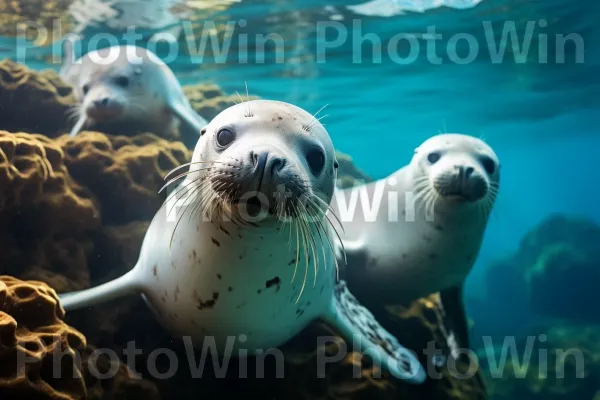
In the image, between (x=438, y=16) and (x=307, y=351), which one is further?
(x=438, y=16)

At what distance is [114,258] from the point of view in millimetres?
3635

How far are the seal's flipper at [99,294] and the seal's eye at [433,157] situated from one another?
262 centimetres

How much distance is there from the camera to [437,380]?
13.1 feet

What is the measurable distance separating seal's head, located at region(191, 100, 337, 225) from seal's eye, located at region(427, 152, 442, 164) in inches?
76.0

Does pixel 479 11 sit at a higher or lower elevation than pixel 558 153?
higher

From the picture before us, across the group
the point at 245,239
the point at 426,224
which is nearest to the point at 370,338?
the point at 426,224

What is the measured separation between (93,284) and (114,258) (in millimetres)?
259

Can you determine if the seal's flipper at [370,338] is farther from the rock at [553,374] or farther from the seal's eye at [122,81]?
the rock at [553,374]

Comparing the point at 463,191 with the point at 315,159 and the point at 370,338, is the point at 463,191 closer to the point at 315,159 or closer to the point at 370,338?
the point at 370,338

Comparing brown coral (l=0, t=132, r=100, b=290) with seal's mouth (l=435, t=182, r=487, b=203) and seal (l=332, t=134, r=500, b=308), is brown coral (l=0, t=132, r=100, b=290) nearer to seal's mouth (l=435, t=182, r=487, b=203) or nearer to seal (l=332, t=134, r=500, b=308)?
seal (l=332, t=134, r=500, b=308)

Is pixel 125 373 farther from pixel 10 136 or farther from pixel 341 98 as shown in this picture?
pixel 341 98

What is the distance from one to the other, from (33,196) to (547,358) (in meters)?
11.7

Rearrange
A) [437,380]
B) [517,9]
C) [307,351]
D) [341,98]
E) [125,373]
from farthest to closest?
[341,98] → [517,9] → [437,380] → [307,351] → [125,373]

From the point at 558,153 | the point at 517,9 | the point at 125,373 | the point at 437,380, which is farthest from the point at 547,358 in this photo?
the point at 558,153
